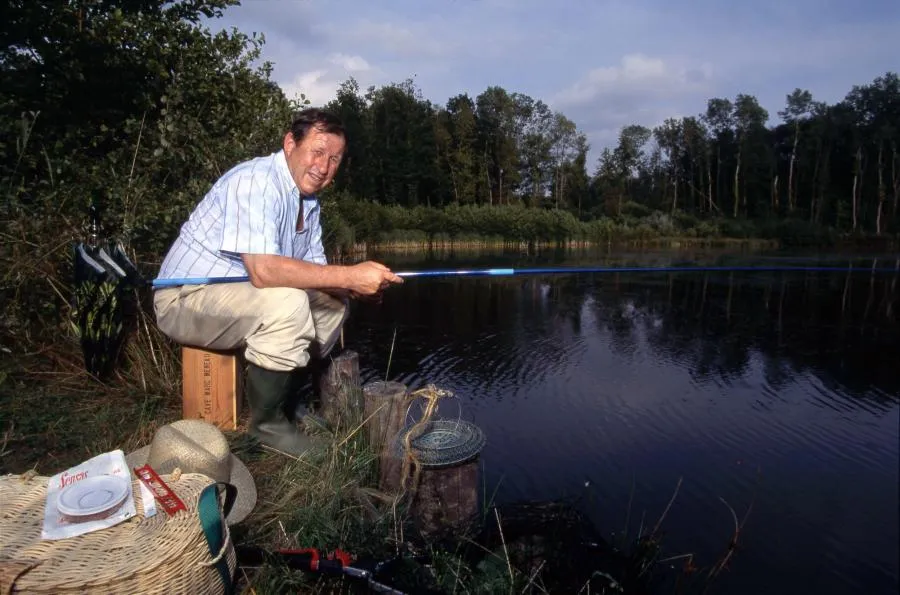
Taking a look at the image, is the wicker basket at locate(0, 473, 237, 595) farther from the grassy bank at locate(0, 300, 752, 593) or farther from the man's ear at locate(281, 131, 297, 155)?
the man's ear at locate(281, 131, 297, 155)

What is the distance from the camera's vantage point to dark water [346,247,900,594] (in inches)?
143

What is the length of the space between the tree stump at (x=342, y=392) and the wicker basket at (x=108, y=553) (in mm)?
1624

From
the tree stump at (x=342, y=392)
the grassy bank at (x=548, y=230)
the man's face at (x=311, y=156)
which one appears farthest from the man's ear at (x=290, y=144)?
the grassy bank at (x=548, y=230)

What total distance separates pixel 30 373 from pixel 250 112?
3619 mm

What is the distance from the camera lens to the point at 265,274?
296 cm

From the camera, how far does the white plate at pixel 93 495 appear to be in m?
1.67

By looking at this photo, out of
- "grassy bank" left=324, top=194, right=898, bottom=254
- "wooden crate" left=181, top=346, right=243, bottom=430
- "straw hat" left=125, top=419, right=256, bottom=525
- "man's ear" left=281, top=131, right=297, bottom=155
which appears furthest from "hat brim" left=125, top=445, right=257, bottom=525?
"grassy bank" left=324, top=194, right=898, bottom=254

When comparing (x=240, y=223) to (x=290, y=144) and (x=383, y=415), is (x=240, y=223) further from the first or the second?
(x=383, y=415)

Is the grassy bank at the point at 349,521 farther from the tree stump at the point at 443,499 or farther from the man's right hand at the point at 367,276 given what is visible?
the man's right hand at the point at 367,276

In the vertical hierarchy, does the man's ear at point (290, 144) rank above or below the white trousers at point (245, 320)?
above

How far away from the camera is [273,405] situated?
312cm

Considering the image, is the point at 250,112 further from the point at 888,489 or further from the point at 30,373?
the point at 888,489

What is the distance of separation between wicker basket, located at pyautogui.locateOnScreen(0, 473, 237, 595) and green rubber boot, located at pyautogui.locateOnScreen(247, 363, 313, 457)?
1215mm

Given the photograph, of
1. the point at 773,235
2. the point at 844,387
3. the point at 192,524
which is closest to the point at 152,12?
the point at 192,524
